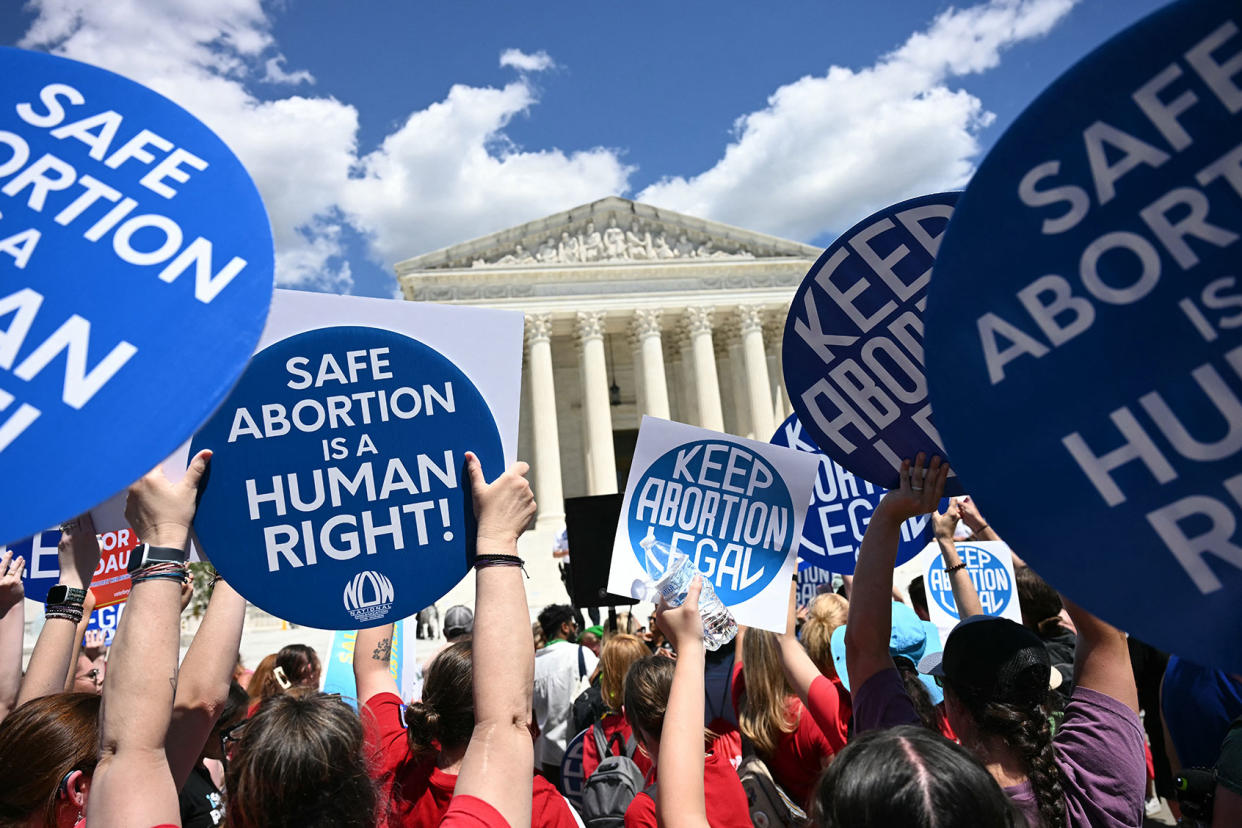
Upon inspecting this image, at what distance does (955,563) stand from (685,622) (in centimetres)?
155

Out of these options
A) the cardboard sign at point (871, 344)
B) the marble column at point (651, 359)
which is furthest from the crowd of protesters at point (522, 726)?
the marble column at point (651, 359)

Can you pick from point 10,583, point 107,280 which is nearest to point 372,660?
point 10,583

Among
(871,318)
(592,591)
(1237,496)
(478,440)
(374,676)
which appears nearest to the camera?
(1237,496)

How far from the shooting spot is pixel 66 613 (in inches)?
124

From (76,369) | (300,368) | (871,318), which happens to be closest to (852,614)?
(871,318)

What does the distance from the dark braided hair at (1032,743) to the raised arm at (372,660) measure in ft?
7.03

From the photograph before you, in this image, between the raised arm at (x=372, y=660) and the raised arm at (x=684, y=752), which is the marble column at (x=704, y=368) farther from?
the raised arm at (x=684, y=752)

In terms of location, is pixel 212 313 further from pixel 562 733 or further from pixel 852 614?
pixel 562 733

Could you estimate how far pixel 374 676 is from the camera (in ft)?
10.6

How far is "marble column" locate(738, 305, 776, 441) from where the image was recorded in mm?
37812

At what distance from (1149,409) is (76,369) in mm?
1933

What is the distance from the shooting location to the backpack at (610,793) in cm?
354

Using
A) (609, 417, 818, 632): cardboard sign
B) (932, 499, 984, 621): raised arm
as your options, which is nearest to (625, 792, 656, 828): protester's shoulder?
(609, 417, 818, 632): cardboard sign

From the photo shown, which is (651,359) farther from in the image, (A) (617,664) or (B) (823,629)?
(B) (823,629)
